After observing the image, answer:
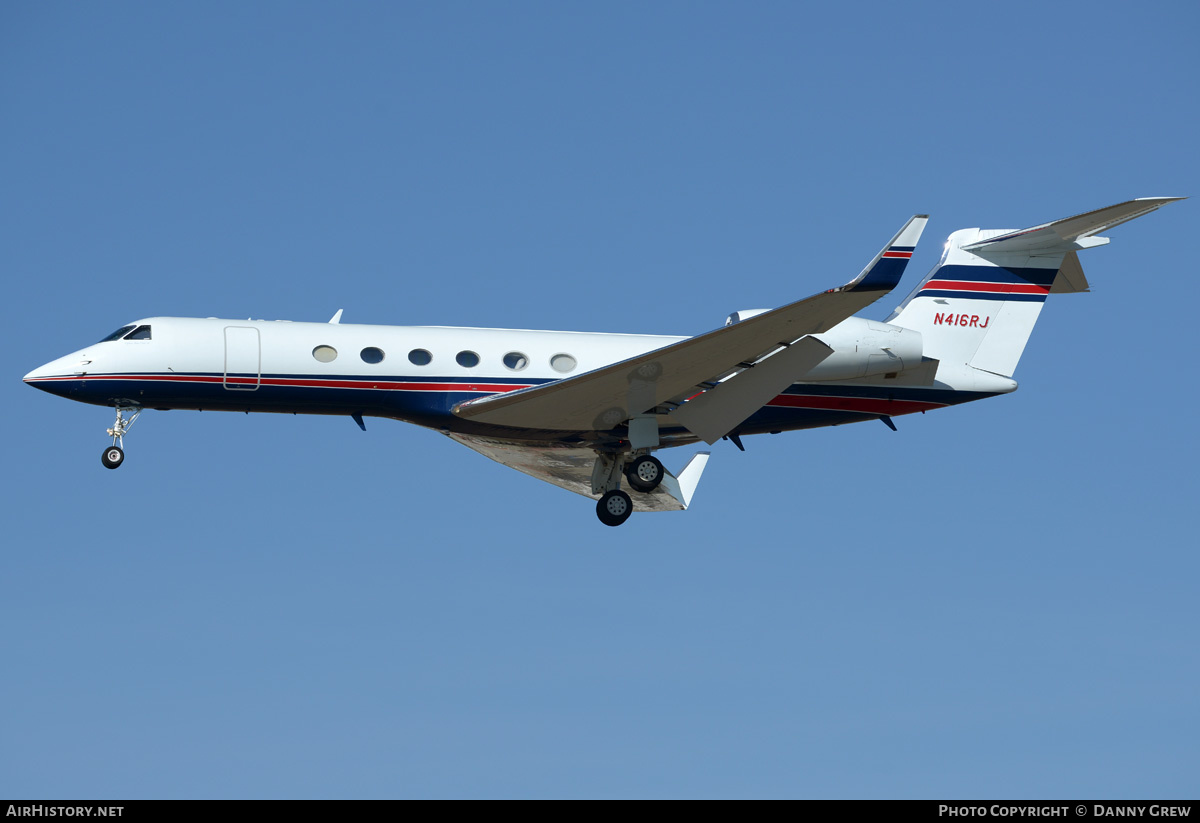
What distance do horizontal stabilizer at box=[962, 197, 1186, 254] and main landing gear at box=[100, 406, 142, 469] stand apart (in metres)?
13.3

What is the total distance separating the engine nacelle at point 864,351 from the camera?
20172 mm

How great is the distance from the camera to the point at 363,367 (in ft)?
65.7

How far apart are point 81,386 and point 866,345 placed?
1155 centimetres

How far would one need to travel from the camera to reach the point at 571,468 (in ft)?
77.5

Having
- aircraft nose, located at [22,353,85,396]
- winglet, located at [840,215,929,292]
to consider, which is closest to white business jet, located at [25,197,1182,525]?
aircraft nose, located at [22,353,85,396]

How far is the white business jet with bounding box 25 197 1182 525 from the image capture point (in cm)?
1922

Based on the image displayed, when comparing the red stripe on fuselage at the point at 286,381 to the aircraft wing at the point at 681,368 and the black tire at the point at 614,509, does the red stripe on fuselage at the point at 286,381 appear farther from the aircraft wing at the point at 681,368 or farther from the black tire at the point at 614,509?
the black tire at the point at 614,509

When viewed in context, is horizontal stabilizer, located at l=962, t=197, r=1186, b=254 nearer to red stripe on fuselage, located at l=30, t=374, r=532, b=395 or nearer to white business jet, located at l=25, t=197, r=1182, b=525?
white business jet, located at l=25, t=197, r=1182, b=525

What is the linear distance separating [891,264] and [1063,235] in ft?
21.2

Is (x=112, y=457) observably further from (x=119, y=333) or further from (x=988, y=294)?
(x=988, y=294)

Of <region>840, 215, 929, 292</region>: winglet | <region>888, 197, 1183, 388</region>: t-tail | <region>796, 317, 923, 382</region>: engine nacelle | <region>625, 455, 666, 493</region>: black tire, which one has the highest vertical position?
<region>888, 197, 1183, 388</region>: t-tail

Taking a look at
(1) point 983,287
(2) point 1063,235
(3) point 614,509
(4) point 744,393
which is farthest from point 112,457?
(2) point 1063,235

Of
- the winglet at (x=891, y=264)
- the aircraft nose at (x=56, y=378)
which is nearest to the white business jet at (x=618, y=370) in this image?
the aircraft nose at (x=56, y=378)

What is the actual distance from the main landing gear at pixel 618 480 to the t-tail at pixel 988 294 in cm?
474
